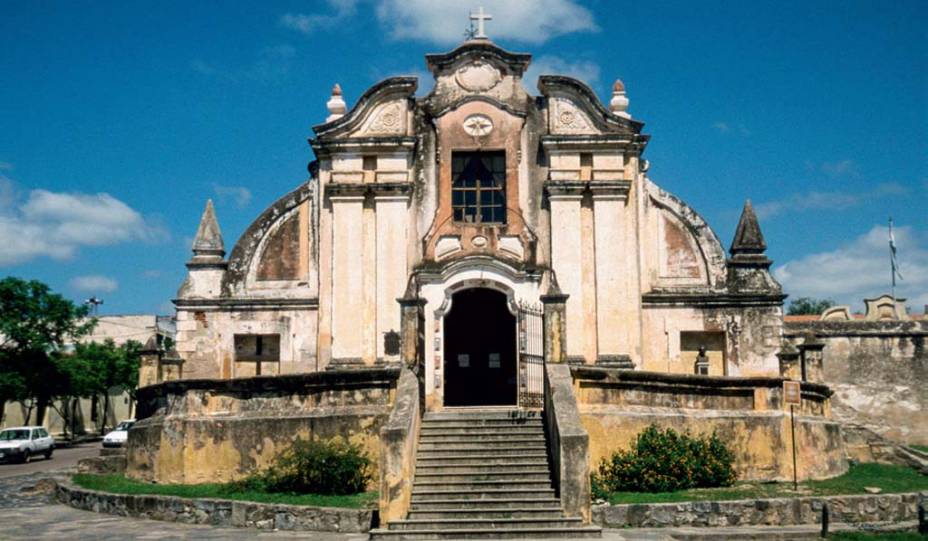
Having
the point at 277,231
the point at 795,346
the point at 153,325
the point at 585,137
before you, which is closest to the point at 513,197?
the point at 585,137

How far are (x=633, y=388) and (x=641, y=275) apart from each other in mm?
5429

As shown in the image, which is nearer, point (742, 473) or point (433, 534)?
point (433, 534)

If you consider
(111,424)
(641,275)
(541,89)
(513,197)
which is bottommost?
(111,424)

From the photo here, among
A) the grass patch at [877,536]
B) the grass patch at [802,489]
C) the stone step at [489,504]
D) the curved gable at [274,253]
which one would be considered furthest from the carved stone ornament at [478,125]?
the grass patch at [877,536]

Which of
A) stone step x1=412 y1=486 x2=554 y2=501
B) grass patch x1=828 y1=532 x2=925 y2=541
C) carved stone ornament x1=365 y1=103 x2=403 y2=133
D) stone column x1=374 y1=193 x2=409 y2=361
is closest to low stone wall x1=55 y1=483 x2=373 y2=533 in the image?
stone step x1=412 y1=486 x2=554 y2=501

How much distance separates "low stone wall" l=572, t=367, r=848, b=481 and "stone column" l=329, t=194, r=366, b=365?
21.4 feet

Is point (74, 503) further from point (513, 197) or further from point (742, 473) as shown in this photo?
point (742, 473)

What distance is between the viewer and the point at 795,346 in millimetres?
24094

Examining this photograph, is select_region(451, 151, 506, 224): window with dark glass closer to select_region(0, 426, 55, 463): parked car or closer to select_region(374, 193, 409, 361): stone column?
select_region(374, 193, 409, 361): stone column

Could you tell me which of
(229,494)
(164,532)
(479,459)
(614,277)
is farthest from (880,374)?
(164,532)

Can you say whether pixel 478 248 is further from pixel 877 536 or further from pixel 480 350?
pixel 877 536

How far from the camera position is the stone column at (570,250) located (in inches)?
923

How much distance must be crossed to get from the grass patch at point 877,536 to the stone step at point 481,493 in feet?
14.6

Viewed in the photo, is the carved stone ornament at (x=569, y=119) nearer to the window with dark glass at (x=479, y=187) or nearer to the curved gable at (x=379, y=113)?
the window with dark glass at (x=479, y=187)
